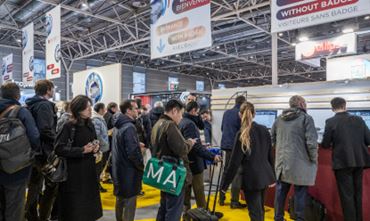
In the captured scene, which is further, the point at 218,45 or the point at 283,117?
the point at 218,45

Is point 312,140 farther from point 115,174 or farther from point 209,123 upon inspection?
point 209,123

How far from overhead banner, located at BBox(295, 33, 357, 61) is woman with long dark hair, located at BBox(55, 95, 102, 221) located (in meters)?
6.26

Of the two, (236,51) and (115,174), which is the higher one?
(236,51)

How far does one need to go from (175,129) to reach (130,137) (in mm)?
625

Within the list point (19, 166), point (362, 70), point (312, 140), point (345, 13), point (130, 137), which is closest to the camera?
point (19, 166)

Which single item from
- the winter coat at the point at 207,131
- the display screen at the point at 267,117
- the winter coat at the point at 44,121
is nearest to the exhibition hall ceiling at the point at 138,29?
the display screen at the point at 267,117

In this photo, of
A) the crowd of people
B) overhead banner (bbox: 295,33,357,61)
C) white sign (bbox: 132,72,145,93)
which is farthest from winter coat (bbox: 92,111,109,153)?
white sign (bbox: 132,72,145,93)

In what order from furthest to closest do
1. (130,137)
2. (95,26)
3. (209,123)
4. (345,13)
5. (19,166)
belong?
(95,26) < (209,123) < (345,13) < (130,137) < (19,166)

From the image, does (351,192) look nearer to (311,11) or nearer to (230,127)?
(230,127)

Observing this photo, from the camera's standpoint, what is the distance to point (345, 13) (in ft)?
12.2

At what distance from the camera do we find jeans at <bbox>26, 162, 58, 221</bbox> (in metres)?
3.35

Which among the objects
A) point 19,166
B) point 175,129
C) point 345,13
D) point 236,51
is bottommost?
point 19,166

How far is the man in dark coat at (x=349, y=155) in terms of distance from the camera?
11.0 feet

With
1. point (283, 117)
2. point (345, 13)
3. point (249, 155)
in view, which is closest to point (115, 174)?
point (249, 155)
